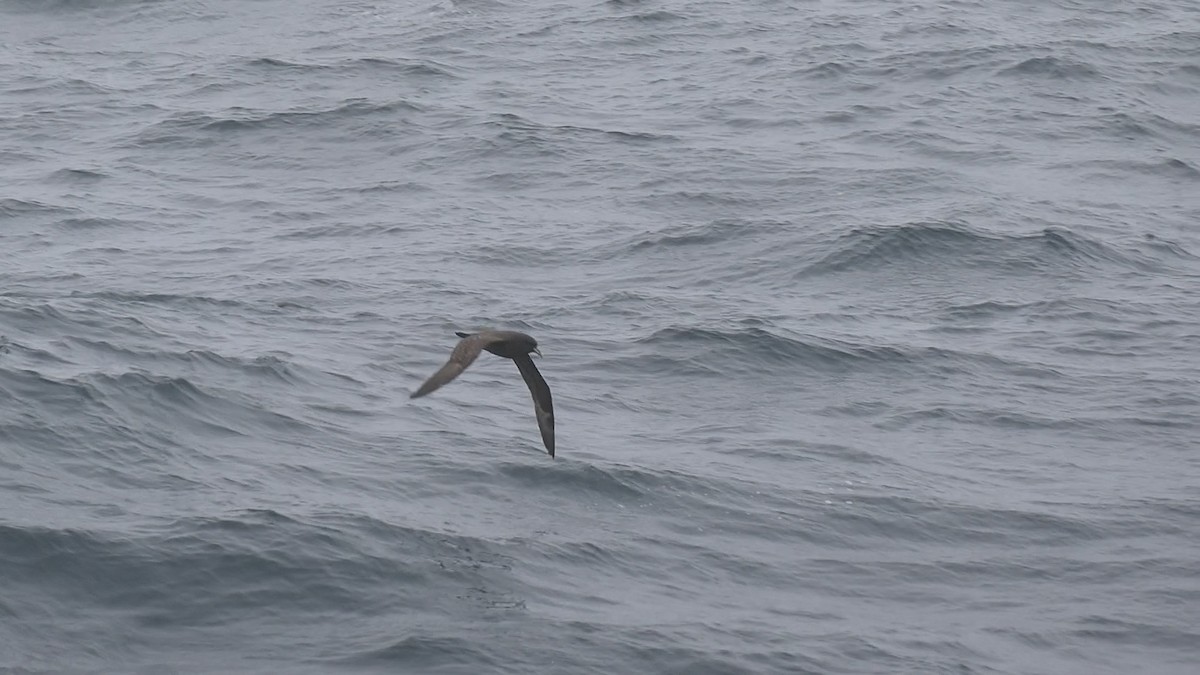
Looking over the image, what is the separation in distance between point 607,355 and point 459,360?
7.15 meters

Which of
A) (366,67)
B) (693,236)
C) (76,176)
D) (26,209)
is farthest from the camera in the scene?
(366,67)

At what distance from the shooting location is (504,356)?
45.4 feet

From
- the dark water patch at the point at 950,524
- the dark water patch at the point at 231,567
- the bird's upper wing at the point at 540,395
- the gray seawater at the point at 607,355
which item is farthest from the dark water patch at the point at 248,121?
the dark water patch at the point at 950,524

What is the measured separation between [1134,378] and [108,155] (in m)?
16.5

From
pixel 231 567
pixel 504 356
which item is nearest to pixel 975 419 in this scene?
pixel 504 356

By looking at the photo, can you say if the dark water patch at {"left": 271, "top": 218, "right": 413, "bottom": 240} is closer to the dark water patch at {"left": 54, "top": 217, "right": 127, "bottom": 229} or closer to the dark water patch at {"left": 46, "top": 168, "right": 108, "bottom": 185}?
the dark water patch at {"left": 54, "top": 217, "right": 127, "bottom": 229}

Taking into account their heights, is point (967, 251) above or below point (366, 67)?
below

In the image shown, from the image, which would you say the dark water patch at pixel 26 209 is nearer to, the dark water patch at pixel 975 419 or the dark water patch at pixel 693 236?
the dark water patch at pixel 693 236

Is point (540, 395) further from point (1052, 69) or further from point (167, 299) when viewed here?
point (1052, 69)

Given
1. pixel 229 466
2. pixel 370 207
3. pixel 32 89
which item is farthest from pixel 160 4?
pixel 229 466

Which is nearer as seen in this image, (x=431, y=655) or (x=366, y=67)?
(x=431, y=655)

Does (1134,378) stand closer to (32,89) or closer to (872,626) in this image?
(872,626)

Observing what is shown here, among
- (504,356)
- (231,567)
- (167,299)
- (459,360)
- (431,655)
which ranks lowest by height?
(167,299)

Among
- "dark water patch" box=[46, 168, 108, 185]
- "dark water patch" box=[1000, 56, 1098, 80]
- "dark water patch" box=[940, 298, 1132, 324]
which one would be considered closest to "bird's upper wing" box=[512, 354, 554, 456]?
"dark water patch" box=[940, 298, 1132, 324]
